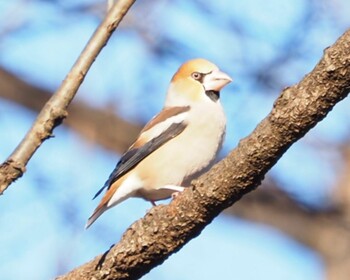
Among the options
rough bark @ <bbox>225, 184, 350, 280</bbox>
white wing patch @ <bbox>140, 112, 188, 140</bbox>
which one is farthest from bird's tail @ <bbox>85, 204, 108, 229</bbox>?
rough bark @ <bbox>225, 184, 350, 280</bbox>

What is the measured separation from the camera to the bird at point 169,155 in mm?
4168

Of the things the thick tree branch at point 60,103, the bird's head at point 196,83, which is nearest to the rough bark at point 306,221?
the bird's head at point 196,83

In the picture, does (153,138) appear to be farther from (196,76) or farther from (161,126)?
(196,76)

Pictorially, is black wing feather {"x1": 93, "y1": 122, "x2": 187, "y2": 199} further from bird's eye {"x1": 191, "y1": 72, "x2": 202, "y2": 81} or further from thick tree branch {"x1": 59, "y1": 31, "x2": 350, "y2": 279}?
thick tree branch {"x1": 59, "y1": 31, "x2": 350, "y2": 279}

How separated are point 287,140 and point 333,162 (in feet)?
18.6

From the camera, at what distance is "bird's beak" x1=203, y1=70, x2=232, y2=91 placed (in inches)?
186

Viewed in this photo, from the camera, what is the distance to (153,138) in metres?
4.44

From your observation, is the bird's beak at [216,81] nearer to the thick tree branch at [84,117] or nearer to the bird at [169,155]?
the bird at [169,155]

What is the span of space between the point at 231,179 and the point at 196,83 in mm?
2108

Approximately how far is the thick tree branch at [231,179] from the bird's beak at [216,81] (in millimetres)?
1725

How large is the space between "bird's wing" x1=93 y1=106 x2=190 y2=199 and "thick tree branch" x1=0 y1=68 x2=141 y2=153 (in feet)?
7.58

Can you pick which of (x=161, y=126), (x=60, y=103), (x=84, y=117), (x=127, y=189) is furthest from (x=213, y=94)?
(x=84, y=117)

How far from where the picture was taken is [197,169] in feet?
13.6

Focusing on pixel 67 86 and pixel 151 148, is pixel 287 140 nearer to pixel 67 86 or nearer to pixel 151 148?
pixel 67 86
